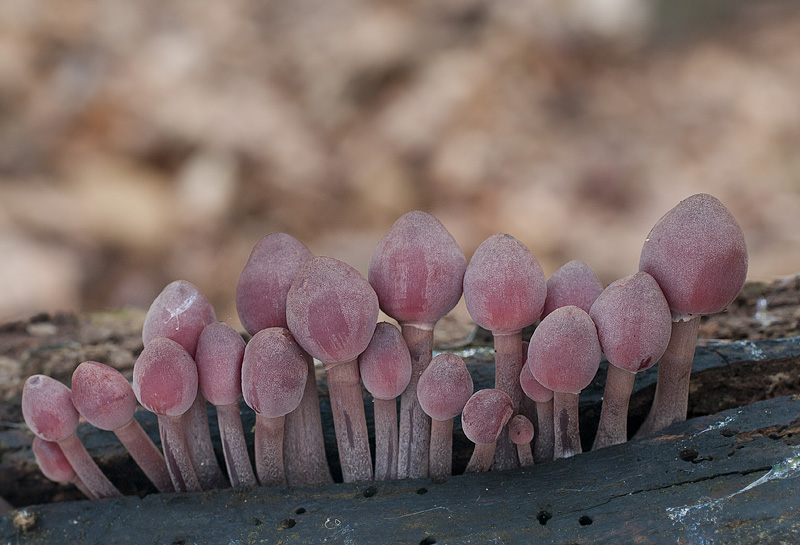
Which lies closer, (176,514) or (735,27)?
(176,514)

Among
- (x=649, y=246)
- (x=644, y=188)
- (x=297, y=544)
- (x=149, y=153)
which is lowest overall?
(x=297, y=544)

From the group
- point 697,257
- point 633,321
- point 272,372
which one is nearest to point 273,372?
point 272,372

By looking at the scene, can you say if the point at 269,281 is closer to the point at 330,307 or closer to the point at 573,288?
the point at 330,307

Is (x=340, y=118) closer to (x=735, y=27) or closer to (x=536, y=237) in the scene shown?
(x=536, y=237)

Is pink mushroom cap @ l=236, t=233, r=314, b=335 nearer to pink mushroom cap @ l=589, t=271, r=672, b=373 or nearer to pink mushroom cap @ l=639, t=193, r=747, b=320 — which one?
pink mushroom cap @ l=589, t=271, r=672, b=373

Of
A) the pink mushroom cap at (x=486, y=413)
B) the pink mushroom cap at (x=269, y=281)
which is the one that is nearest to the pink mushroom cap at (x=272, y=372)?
the pink mushroom cap at (x=269, y=281)

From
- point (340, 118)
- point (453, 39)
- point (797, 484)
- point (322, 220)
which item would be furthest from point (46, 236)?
point (797, 484)
